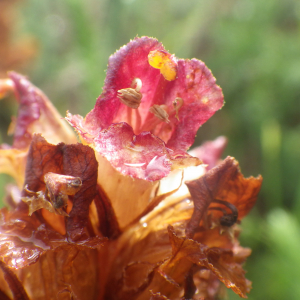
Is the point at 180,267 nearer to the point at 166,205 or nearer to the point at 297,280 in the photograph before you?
the point at 166,205

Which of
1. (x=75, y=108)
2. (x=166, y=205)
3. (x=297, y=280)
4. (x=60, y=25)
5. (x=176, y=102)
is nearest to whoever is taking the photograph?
(x=176, y=102)

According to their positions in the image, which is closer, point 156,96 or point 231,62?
point 156,96

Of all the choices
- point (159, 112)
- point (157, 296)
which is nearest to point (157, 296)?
point (157, 296)

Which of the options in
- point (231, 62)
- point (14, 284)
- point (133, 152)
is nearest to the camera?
point (133, 152)

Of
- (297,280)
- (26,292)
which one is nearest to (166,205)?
(26,292)

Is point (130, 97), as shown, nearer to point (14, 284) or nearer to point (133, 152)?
point (133, 152)

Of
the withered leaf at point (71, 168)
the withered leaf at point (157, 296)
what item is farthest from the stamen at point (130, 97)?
the withered leaf at point (157, 296)

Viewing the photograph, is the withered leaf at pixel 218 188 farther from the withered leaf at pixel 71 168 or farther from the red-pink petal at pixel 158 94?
the withered leaf at pixel 71 168
